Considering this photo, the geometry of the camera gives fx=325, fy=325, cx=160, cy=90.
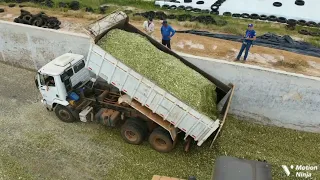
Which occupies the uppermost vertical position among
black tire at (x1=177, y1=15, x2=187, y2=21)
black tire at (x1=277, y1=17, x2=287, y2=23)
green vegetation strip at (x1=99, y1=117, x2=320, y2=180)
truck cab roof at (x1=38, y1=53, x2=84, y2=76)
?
truck cab roof at (x1=38, y1=53, x2=84, y2=76)

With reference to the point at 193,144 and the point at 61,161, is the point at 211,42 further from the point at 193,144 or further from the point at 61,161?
the point at 61,161

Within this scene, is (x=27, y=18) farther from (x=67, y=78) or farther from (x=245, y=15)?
(x=245, y=15)

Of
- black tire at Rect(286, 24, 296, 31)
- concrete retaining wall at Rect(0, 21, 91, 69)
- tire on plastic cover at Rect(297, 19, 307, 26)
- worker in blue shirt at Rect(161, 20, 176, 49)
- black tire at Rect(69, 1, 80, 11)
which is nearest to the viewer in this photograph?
worker in blue shirt at Rect(161, 20, 176, 49)

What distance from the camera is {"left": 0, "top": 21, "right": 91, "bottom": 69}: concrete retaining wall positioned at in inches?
565

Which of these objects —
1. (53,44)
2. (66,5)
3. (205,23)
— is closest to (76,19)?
(66,5)

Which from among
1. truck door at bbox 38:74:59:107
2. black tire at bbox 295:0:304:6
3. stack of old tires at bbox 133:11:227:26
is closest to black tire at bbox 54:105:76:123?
truck door at bbox 38:74:59:107

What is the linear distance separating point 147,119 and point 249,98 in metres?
4.11

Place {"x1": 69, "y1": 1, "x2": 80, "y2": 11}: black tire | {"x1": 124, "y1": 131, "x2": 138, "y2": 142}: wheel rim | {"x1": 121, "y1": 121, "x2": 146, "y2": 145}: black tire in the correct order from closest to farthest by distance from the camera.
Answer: {"x1": 121, "y1": 121, "x2": 146, "y2": 145}: black tire < {"x1": 124, "y1": 131, "x2": 138, "y2": 142}: wheel rim < {"x1": 69, "y1": 1, "x2": 80, "y2": 11}: black tire

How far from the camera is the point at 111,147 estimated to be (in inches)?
455

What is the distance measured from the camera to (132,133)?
1149cm

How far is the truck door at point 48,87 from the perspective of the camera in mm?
11852

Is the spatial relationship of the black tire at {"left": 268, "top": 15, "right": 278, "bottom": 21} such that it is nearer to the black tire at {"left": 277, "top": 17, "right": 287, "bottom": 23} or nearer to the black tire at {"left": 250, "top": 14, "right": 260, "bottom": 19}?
the black tire at {"left": 277, "top": 17, "right": 287, "bottom": 23}

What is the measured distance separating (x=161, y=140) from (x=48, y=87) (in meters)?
4.61

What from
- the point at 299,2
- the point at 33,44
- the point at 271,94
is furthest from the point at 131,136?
the point at 299,2
